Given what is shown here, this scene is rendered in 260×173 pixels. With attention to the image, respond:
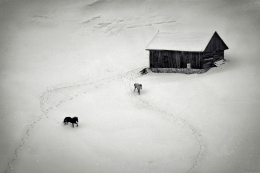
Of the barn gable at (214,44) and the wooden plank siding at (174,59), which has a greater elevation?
the barn gable at (214,44)

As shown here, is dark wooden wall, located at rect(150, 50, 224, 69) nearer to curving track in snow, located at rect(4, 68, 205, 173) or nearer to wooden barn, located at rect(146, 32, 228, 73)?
wooden barn, located at rect(146, 32, 228, 73)

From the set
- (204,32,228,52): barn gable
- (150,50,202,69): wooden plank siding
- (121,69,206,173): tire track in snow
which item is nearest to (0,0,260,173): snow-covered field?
(121,69,206,173): tire track in snow

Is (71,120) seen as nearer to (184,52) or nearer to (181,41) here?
(184,52)

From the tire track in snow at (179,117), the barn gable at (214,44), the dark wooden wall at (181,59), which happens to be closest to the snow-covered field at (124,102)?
the tire track in snow at (179,117)

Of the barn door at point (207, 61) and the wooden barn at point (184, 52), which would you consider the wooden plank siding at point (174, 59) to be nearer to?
the wooden barn at point (184, 52)

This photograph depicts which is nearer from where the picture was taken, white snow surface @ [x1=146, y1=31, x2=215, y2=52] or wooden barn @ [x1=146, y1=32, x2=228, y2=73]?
white snow surface @ [x1=146, y1=31, x2=215, y2=52]

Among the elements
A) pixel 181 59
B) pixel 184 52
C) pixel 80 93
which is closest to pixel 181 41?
pixel 184 52
